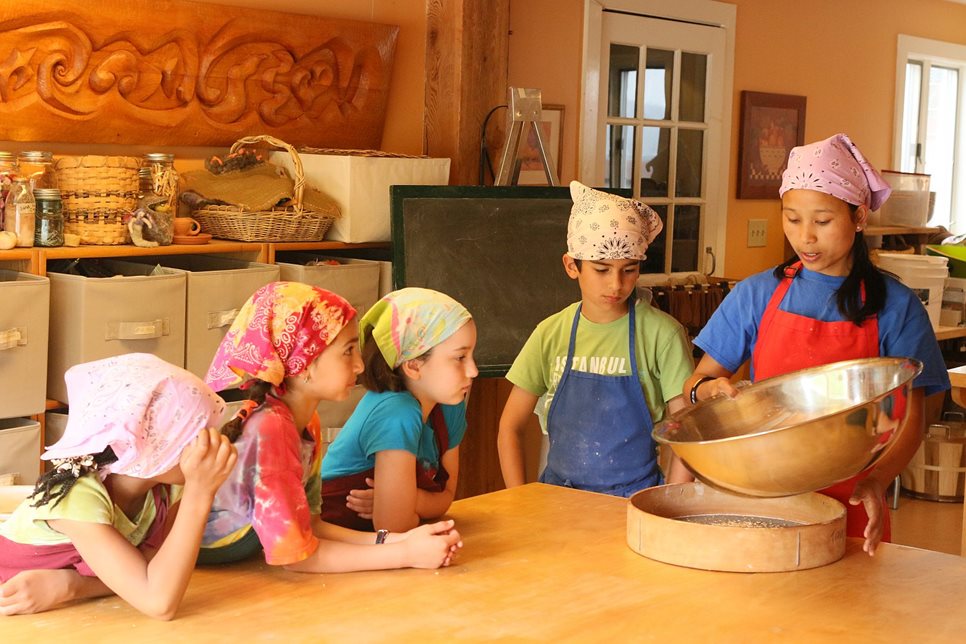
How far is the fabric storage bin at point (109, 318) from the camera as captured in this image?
2.93 meters

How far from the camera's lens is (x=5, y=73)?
2973 millimetres

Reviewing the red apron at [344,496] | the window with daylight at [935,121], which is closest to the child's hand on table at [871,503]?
the red apron at [344,496]

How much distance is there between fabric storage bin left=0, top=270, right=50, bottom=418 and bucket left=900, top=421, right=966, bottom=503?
11.6 ft

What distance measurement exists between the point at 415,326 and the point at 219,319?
123 cm

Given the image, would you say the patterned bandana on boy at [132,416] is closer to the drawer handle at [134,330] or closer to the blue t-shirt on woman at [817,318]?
the blue t-shirt on woman at [817,318]

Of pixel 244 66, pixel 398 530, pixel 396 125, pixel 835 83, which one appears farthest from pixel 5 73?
pixel 835 83

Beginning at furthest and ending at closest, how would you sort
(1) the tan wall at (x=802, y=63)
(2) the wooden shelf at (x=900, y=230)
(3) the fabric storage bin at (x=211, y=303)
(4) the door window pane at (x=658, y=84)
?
(2) the wooden shelf at (x=900, y=230)
(4) the door window pane at (x=658, y=84)
(1) the tan wall at (x=802, y=63)
(3) the fabric storage bin at (x=211, y=303)

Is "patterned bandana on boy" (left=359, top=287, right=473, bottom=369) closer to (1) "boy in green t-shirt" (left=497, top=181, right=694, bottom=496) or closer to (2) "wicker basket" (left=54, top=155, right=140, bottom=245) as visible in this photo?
(1) "boy in green t-shirt" (left=497, top=181, right=694, bottom=496)

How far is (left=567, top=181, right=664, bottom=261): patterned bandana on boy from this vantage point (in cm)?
260

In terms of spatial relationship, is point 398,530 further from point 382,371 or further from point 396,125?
point 396,125

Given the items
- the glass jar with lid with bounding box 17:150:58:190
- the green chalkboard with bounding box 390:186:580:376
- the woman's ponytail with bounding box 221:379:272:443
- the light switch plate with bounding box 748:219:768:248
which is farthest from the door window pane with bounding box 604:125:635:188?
the woman's ponytail with bounding box 221:379:272:443

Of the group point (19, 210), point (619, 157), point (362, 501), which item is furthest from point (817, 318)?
point (619, 157)

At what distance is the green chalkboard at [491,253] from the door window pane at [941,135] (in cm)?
378

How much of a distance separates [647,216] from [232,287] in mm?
1172
